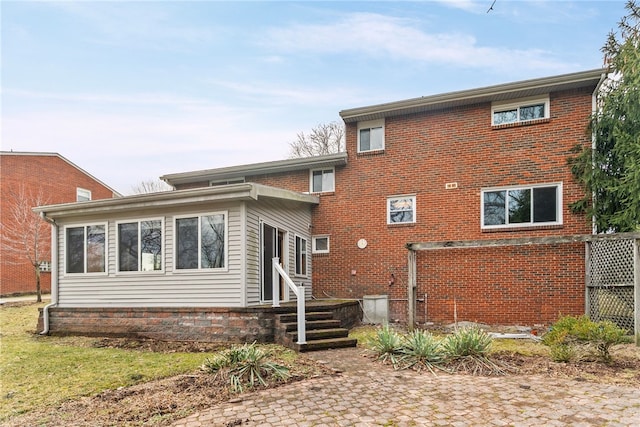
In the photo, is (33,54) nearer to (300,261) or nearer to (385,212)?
(300,261)

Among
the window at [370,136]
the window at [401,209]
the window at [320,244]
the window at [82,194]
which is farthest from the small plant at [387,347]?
the window at [82,194]

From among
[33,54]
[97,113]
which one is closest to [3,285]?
[97,113]

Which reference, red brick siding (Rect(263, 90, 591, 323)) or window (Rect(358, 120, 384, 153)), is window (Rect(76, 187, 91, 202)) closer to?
red brick siding (Rect(263, 90, 591, 323))

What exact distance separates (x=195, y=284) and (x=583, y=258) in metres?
9.64

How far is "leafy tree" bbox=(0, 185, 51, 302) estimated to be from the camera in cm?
1833

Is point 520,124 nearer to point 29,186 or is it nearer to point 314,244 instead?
point 314,244

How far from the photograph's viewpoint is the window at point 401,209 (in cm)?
1195

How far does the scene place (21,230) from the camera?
18.7 metres

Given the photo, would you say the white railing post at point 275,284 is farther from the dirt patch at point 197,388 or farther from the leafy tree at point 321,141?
the leafy tree at point 321,141

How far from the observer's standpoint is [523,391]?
200 inches

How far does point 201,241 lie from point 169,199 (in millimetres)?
1243

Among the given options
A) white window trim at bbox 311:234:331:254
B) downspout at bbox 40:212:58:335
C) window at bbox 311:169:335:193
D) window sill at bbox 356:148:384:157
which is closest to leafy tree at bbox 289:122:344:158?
window at bbox 311:169:335:193

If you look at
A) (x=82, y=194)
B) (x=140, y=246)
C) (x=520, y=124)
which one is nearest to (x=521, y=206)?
(x=520, y=124)

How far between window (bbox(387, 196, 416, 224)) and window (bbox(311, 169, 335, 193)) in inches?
78.6
